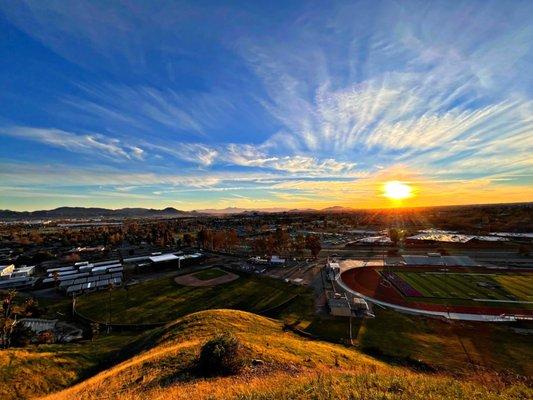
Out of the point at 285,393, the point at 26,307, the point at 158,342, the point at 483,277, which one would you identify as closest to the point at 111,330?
the point at 26,307

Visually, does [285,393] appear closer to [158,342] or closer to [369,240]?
[158,342]

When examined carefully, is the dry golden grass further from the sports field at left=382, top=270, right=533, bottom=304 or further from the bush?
the sports field at left=382, top=270, right=533, bottom=304

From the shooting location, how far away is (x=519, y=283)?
7044 centimetres

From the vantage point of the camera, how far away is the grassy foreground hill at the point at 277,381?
58.2 feet

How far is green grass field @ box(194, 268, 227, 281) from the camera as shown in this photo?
8531 cm

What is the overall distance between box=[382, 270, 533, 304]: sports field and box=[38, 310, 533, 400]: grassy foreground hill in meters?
38.2

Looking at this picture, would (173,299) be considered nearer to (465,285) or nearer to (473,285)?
(465,285)

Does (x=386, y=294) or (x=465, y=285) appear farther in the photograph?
(x=465, y=285)

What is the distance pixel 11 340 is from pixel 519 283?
349ft

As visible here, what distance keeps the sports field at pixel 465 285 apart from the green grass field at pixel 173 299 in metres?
28.5

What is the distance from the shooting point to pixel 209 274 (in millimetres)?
88500

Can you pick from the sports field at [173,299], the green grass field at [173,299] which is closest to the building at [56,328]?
the sports field at [173,299]

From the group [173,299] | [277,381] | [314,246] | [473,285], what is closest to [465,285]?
[473,285]

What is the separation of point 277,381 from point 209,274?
71.3m
